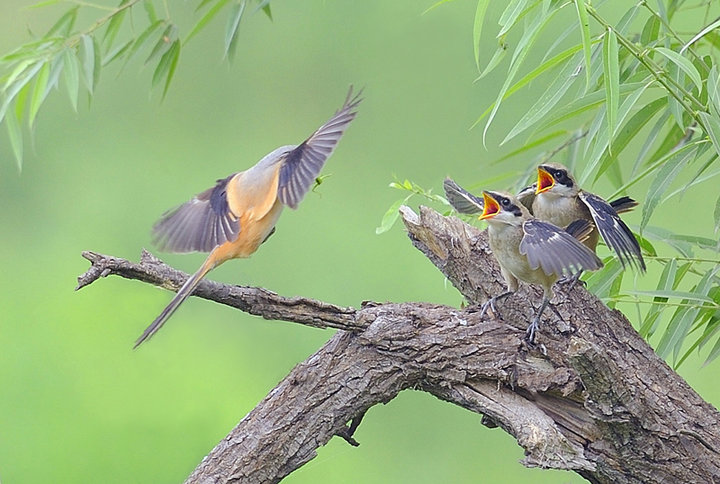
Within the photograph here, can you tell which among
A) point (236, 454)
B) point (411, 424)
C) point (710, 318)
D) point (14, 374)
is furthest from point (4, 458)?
point (710, 318)

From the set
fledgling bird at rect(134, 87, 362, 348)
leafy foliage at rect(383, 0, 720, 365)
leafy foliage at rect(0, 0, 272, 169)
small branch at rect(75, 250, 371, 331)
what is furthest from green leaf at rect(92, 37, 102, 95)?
leafy foliage at rect(383, 0, 720, 365)

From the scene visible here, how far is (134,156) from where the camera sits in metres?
3.68

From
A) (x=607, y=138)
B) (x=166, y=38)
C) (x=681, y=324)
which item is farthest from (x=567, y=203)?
(x=166, y=38)

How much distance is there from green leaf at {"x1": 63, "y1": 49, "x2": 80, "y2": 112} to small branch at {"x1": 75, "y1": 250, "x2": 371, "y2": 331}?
0.48m

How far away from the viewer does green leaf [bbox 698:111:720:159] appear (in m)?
1.10

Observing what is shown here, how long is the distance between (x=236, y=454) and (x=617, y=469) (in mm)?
452

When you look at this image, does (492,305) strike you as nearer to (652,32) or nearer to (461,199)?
(461,199)

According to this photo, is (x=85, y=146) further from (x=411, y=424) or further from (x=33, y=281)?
(x=411, y=424)

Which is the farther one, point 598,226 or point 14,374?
point 14,374

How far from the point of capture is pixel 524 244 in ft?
3.55

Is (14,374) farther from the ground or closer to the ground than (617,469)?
farther from the ground

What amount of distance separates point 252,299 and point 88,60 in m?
0.62

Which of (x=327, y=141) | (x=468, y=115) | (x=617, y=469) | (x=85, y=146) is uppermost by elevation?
(x=468, y=115)

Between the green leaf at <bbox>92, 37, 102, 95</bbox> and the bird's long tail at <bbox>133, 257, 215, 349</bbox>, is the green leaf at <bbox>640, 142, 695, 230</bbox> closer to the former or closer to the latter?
the bird's long tail at <bbox>133, 257, 215, 349</bbox>
